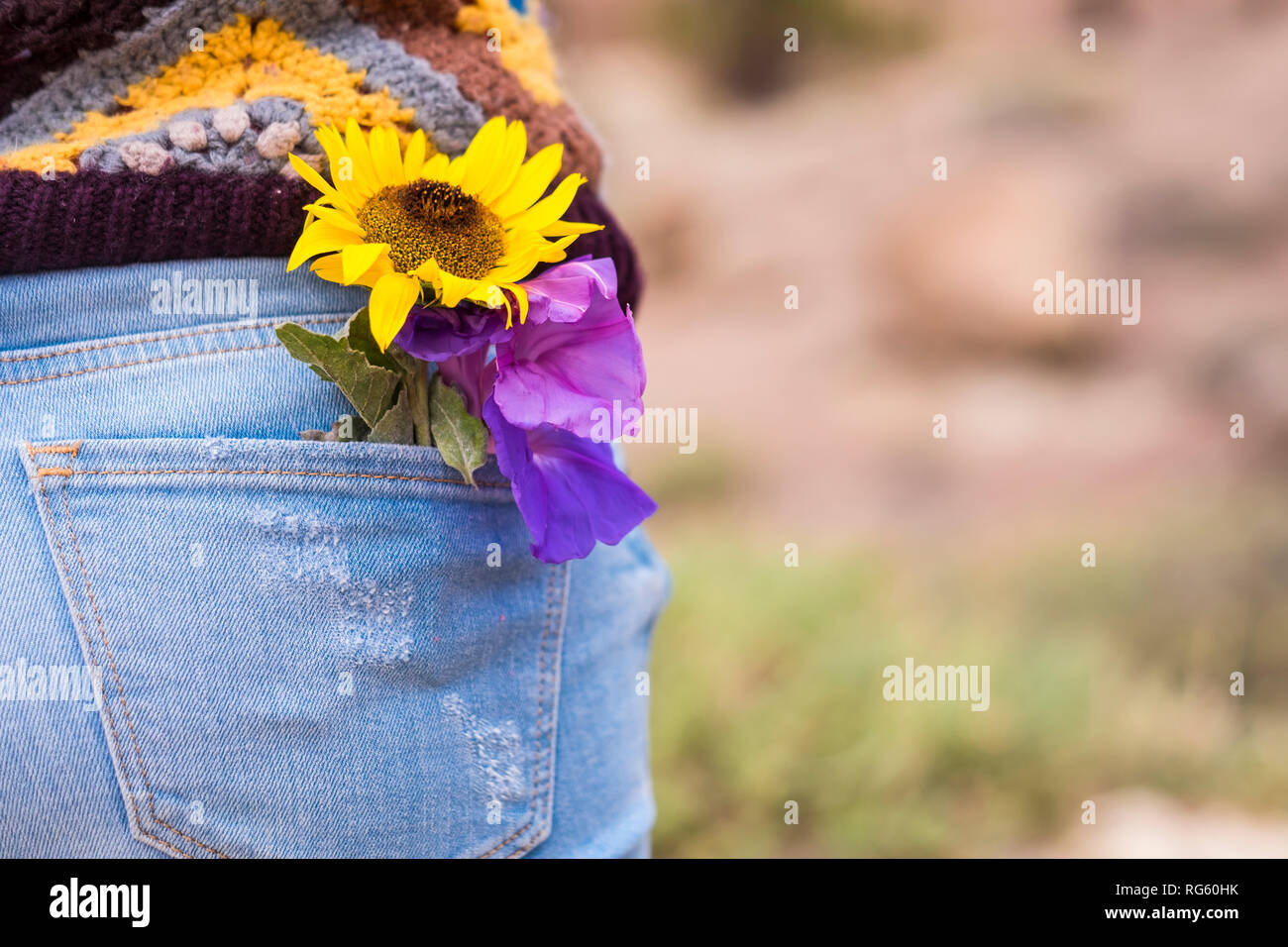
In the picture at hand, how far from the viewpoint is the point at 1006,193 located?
5230mm

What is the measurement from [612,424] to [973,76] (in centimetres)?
597

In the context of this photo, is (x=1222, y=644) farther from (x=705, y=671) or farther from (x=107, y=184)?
(x=107, y=184)

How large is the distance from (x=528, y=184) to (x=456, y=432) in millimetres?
196

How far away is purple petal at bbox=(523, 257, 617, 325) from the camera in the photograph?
0.72 metres

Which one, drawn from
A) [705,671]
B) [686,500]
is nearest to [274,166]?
[705,671]

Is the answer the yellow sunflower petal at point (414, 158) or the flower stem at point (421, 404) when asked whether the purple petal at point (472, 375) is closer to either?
the flower stem at point (421, 404)

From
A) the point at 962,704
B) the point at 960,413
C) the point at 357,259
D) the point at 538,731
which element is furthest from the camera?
the point at 960,413

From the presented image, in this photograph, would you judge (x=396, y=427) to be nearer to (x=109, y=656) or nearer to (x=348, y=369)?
(x=348, y=369)

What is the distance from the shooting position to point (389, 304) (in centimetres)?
69

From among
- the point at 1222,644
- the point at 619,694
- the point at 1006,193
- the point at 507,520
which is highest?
the point at 1006,193

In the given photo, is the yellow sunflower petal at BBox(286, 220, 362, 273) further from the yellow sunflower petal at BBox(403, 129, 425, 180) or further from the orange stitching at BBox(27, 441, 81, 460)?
the orange stitching at BBox(27, 441, 81, 460)

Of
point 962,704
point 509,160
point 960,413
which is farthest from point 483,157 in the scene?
point 960,413

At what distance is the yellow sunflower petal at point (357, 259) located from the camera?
0.68m

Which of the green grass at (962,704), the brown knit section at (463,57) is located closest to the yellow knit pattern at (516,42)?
the brown knit section at (463,57)
